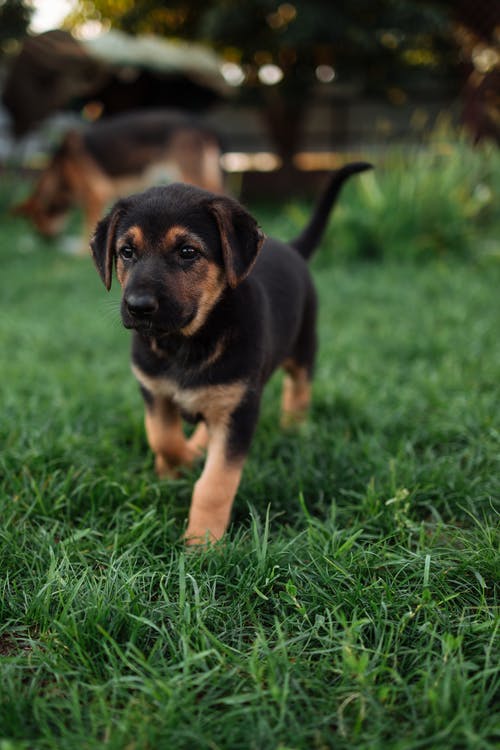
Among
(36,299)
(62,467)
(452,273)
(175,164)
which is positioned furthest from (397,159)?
(62,467)

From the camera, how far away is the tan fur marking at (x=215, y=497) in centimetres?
236

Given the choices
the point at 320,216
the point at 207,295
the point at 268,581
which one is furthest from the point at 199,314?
the point at 320,216

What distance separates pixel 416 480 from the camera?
2686 mm

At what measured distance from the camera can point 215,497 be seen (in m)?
2.36

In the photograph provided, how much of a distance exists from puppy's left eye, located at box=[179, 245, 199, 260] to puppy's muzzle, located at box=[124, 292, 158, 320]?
0.26 metres

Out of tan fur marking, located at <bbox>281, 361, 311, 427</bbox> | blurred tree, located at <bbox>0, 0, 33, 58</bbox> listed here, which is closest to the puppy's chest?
tan fur marking, located at <bbox>281, 361, 311, 427</bbox>

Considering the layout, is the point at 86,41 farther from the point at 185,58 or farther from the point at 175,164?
the point at 175,164

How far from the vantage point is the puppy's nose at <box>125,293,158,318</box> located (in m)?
2.12

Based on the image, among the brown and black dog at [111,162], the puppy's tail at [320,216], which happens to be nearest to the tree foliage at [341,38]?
the brown and black dog at [111,162]

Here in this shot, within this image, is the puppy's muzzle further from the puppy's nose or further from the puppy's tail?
the puppy's tail

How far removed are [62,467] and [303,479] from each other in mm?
1046

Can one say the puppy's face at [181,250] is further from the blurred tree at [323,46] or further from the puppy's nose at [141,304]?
the blurred tree at [323,46]

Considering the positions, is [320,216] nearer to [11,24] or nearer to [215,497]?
[215,497]

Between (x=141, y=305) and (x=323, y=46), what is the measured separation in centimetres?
1321
